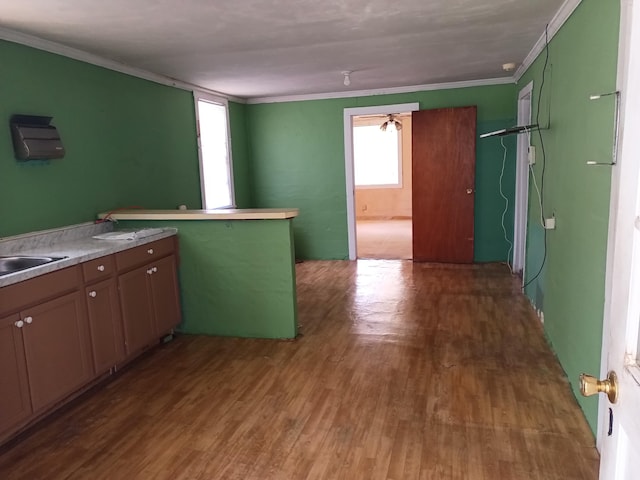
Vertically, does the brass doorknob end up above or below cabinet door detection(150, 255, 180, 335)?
above

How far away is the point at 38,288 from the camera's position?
93.4 inches

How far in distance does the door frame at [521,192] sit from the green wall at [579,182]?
1.38 m

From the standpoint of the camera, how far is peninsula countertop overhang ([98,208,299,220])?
10.8 ft

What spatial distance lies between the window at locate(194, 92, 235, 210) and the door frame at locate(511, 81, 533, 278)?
334cm

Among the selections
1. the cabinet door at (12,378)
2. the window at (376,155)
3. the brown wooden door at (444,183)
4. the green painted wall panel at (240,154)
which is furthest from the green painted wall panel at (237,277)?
the window at (376,155)

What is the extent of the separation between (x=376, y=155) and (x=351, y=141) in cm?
409

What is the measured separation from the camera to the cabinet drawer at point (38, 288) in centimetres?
221

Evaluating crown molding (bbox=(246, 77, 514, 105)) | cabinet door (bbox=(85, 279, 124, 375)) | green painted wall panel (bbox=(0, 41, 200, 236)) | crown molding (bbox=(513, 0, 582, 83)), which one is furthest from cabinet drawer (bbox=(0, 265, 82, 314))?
crown molding (bbox=(246, 77, 514, 105))

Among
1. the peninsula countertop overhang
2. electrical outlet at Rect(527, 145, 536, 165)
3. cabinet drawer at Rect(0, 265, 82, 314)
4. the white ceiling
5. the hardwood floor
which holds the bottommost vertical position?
A: the hardwood floor

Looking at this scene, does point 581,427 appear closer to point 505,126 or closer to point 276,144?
point 505,126

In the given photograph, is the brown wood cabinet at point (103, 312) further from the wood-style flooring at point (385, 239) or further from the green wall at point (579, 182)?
the wood-style flooring at point (385, 239)

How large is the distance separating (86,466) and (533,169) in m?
3.80

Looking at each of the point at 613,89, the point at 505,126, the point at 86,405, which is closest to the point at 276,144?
the point at 505,126

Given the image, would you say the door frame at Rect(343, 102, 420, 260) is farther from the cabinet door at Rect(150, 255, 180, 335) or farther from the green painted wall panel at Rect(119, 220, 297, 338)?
the cabinet door at Rect(150, 255, 180, 335)
